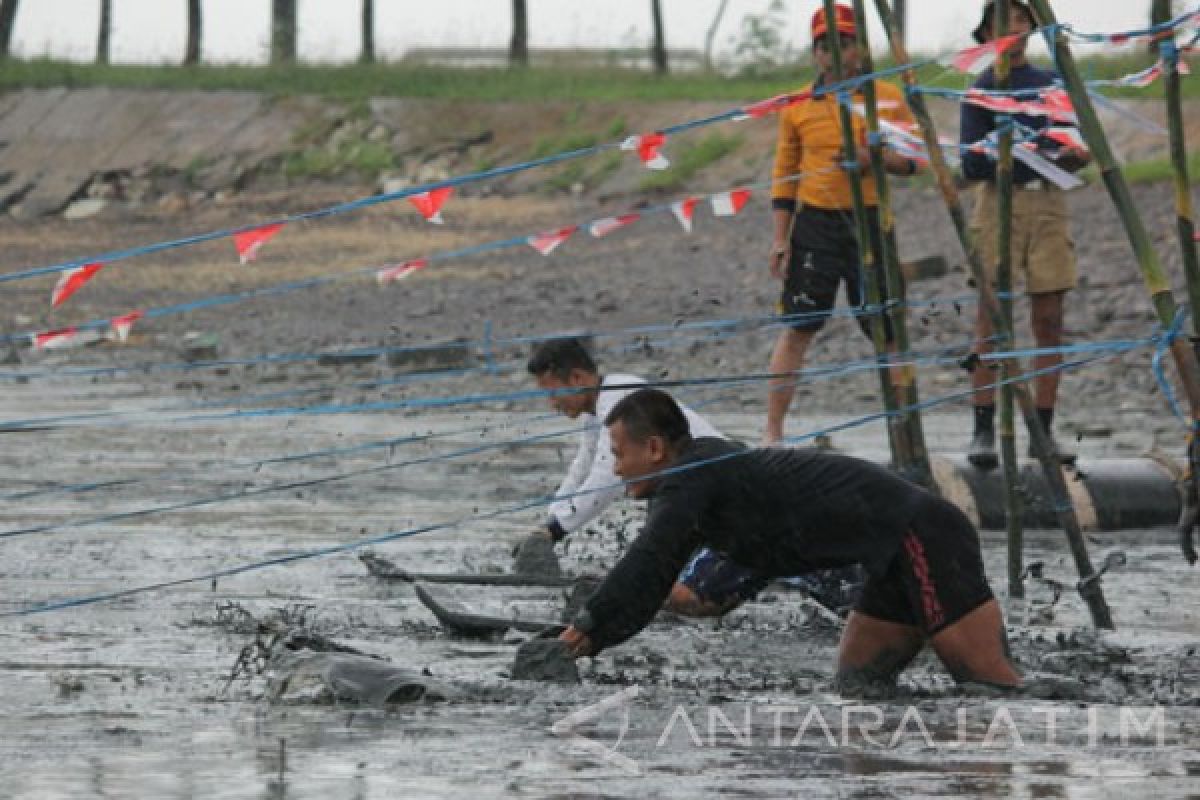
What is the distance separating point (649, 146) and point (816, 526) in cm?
249

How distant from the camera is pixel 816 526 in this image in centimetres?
754

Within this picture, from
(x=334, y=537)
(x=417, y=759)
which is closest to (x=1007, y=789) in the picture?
(x=417, y=759)

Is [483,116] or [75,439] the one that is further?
[483,116]

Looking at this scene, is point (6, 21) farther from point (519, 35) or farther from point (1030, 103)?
point (1030, 103)

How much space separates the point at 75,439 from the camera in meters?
16.2

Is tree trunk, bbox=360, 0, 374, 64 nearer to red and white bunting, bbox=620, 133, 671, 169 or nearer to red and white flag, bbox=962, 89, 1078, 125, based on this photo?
red and white bunting, bbox=620, 133, 671, 169

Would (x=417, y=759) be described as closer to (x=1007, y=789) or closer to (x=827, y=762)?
(x=827, y=762)

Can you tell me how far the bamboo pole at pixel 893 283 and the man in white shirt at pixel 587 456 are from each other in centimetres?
78

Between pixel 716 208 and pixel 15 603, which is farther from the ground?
pixel 716 208

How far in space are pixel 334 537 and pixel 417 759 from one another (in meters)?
5.03

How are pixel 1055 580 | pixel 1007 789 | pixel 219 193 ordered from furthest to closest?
pixel 219 193
pixel 1055 580
pixel 1007 789

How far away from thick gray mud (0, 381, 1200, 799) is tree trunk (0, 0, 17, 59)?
41890 millimetres

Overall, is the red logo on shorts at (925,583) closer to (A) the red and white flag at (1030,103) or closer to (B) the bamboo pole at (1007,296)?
(B) the bamboo pole at (1007,296)

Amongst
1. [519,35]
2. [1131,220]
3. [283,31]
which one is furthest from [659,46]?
[1131,220]
